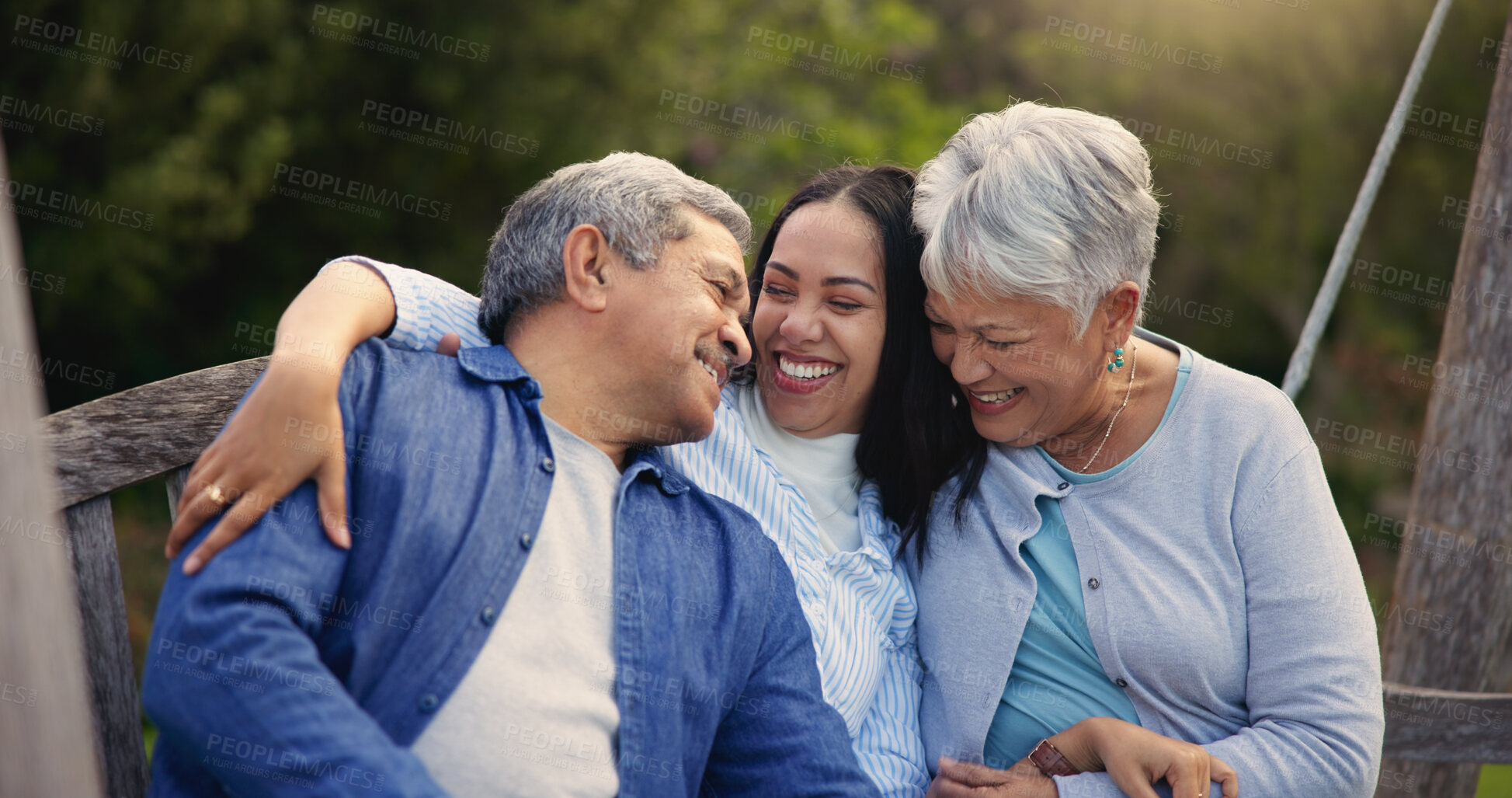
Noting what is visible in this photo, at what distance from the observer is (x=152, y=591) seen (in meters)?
6.43

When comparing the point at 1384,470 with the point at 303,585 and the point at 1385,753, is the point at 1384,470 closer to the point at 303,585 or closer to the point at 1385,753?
the point at 1385,753

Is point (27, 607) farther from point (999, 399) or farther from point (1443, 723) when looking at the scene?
point (1443, 723)

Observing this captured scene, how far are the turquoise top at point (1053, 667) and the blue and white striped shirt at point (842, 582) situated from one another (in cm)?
22

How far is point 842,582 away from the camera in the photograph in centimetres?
254

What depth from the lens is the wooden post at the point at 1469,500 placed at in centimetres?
304

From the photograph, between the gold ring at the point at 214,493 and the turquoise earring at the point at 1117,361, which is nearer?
the gold ring at the point at 214,493
